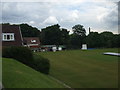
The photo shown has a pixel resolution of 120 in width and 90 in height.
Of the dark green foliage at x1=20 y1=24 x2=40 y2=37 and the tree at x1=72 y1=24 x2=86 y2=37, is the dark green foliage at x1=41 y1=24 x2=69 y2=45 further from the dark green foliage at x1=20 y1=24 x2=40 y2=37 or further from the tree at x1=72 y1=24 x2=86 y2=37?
the tree at x1=72 y1=24 x2=86 y2=37

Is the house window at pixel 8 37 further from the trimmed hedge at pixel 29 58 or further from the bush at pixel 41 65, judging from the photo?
the bush at pixel 41 65

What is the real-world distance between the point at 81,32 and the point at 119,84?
90.7 m

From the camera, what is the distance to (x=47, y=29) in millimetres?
89812

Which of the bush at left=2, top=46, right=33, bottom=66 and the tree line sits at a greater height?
the tree line

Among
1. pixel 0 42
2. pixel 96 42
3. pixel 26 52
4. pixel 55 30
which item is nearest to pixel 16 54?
pixel 26 52

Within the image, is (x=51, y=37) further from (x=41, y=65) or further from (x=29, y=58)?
(x=41, y=65)

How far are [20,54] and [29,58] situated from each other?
864 millimetres

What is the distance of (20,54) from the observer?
15938 mm

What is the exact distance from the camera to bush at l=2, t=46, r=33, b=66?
607 inches

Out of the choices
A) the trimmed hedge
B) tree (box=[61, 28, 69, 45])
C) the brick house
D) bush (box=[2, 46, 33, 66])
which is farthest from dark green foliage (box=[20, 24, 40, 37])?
the trimmed hedge

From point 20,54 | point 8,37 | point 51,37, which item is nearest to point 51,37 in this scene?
Result: point 51,37

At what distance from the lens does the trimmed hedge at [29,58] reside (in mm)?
15313

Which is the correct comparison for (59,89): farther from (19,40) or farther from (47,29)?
(47,29)

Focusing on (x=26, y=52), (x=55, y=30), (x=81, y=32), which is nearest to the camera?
(x=26, y=52)
